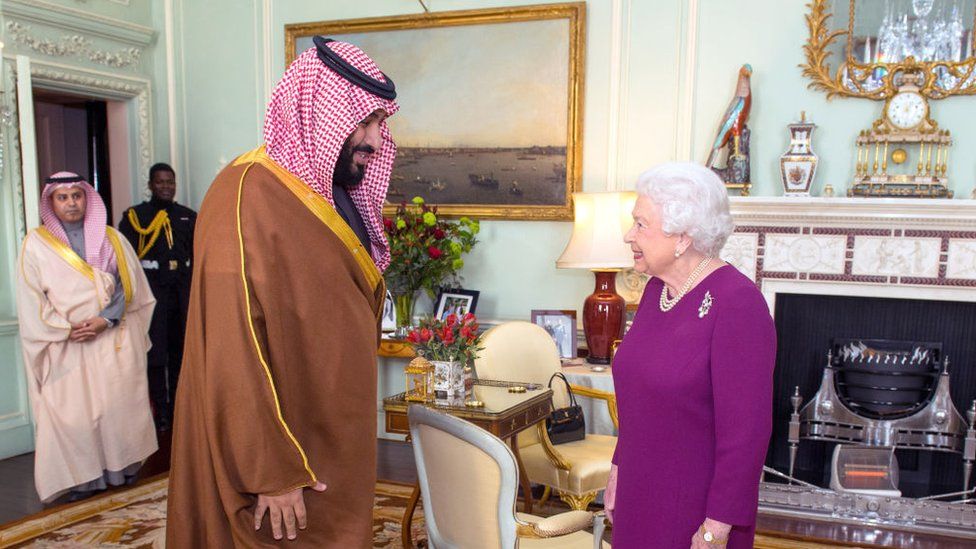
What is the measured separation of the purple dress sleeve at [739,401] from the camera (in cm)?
158

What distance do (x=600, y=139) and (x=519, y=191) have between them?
60cm

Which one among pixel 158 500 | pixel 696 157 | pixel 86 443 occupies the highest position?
pixel 696 157

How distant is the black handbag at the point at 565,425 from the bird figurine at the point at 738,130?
169cm

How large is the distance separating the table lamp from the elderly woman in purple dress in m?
1.97

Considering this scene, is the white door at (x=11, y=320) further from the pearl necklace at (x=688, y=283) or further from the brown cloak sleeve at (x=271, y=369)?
the pearl necklace at (x=688, y=283)

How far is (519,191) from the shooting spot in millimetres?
4613

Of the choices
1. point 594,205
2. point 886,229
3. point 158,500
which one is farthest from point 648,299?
point 158,500

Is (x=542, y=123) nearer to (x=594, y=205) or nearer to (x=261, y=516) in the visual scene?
(x=594, y=205)

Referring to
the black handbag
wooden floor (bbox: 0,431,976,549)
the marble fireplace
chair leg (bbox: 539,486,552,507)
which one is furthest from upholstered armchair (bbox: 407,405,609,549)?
the marble fireplace

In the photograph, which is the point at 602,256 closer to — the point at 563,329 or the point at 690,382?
the point at 563,329

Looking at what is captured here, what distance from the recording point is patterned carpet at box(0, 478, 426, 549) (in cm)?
320

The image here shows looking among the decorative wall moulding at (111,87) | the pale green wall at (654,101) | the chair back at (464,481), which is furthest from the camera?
the decorative wall moulding at (111,87)

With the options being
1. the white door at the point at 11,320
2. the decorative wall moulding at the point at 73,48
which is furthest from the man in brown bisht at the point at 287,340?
the decorative wall moulding at the point at 73,48

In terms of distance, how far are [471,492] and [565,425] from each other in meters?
1.32
